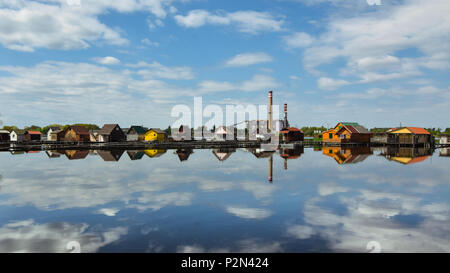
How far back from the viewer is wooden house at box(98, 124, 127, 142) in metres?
80.9

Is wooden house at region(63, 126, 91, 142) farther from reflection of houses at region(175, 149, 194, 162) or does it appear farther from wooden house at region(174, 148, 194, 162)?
reflection of houses at region(175, 149, 194, 162)

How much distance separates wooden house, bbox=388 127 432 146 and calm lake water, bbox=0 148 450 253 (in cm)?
4808

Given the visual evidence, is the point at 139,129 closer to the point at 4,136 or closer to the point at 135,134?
the point at 135,134

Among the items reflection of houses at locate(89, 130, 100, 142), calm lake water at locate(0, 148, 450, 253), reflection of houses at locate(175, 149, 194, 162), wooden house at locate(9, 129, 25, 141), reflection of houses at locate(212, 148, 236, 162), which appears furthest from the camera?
wooden house at locate(9, 129, 25, 141)

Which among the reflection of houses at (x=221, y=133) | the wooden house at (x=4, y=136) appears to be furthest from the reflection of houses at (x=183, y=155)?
the wooden house at (x=4, y=136)

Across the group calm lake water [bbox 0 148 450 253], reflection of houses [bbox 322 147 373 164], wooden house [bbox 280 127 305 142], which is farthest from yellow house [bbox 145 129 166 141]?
calm lake water [bbox 0 148 450 253]

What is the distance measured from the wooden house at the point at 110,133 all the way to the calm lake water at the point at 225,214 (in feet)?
205

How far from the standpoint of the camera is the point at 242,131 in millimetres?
113438

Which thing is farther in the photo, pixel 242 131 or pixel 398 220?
pixel 242 131

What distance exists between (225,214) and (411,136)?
6491 cm

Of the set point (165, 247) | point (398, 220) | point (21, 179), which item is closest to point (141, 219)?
point (165, 247)

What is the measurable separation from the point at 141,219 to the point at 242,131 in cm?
10251
